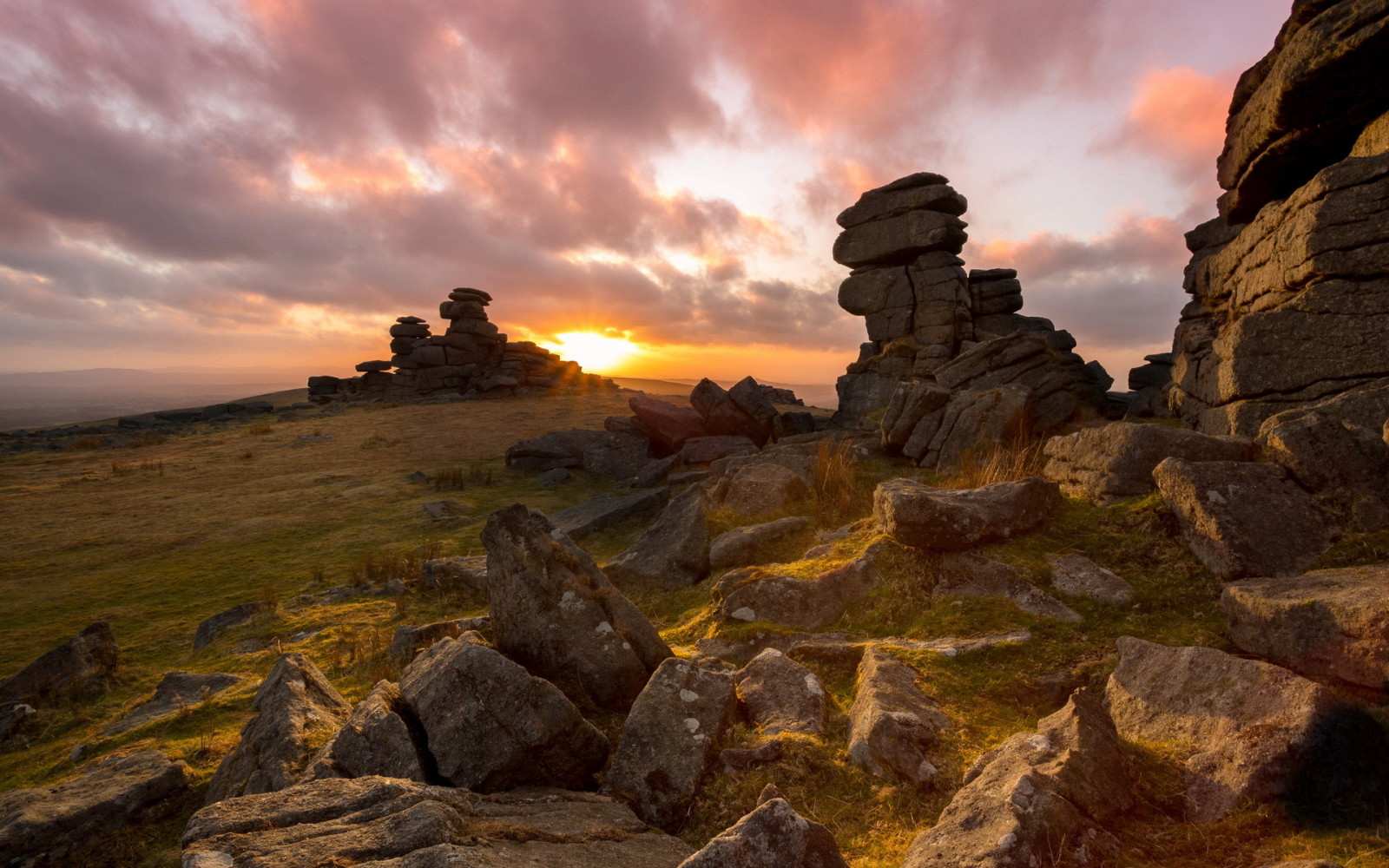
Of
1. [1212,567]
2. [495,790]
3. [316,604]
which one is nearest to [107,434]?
[316,604]

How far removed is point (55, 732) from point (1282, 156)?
67.6ft

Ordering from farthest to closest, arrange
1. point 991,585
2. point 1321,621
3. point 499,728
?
point 991,585
point 499,728
point 1321,621

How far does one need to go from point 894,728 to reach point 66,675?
422 inches

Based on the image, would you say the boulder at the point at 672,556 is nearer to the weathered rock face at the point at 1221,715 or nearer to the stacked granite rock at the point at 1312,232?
the weathered rock face at the point at 1221,715

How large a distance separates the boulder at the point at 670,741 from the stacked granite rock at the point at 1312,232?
9.60m

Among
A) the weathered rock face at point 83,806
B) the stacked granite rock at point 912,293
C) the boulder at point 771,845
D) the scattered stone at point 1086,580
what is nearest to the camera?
the boulder at point 771,845

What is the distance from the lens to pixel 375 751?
4.66 meters

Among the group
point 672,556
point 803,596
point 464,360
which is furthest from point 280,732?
point 464,360

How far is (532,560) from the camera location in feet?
22.3

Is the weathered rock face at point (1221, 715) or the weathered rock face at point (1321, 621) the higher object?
the weathered rock face at point (1321, 621)

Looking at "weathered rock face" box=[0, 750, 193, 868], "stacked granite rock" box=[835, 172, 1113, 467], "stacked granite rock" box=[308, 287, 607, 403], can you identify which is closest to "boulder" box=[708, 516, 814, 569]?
"weathered rock face" box=[0, 750, 193, 868]

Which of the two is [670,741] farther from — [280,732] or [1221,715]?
[1221,715]

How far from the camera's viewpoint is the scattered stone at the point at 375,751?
14.9 feet

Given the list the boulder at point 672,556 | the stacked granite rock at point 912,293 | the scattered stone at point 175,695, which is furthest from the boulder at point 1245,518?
the stacked granite rock at point 912,293
